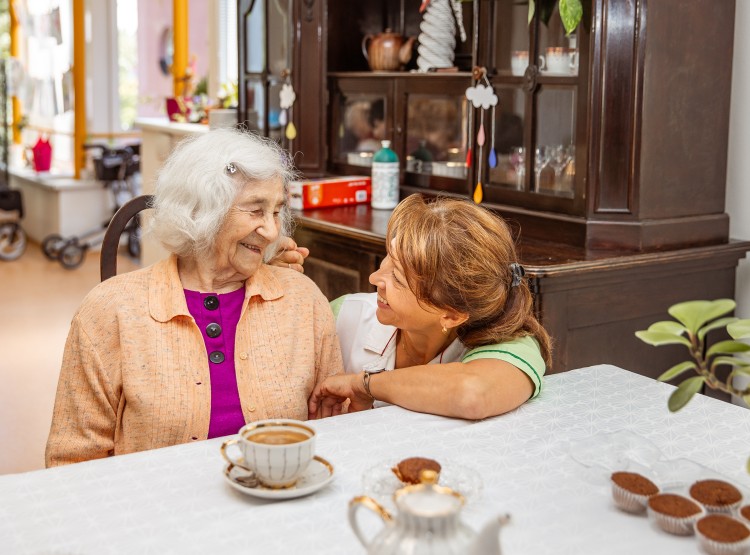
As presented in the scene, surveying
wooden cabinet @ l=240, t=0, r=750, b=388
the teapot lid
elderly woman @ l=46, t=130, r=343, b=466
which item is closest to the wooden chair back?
elderly woman @ l=46, t=130, r=343, b=466

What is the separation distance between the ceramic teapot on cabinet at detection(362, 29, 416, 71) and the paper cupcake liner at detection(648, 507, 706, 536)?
111 inches

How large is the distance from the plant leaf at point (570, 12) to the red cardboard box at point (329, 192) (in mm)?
1257

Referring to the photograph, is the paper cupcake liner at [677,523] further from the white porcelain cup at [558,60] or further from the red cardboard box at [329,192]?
the red cardboard box at [329,192]

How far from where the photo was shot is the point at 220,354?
192 cm

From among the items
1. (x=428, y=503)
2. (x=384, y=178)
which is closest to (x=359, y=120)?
(x=384, y=178)

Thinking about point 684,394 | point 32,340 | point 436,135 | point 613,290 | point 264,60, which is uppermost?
point 264,60

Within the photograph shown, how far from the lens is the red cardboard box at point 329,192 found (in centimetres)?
361

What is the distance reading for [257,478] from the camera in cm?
137

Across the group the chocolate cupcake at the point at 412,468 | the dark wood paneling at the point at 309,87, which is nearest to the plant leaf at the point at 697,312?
the chocolate cupcake at the point at 412,468

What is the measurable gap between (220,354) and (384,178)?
1832mm

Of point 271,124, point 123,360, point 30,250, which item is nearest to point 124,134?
point 30,250

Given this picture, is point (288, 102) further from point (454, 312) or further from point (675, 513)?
point (675, 513)

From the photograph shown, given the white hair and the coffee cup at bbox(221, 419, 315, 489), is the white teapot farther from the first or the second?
the white hair

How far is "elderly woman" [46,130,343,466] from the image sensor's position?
185cm
